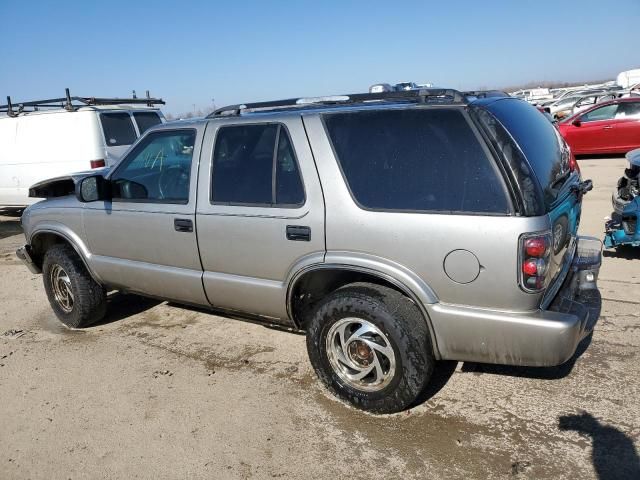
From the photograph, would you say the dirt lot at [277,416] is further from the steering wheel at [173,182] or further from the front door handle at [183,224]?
the steering wheel at [173,182]

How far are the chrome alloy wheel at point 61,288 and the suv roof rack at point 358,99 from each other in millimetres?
2216

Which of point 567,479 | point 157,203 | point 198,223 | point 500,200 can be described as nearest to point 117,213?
point 157,203

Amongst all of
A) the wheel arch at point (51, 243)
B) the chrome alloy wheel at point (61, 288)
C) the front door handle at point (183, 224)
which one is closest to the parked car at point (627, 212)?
the front door handle at point (183, 224)

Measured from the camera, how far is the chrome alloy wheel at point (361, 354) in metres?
3.02

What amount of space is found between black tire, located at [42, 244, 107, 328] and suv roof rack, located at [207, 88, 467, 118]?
1946 millimetres

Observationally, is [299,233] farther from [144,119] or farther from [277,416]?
[144,119]

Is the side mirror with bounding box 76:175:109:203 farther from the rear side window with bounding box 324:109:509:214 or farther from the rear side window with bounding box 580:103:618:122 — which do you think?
the rear side window with bounding box 580:103:618:122

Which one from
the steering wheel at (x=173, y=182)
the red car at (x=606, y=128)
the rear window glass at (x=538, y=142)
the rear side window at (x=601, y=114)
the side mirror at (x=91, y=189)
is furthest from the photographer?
the rear side window at (x=601, y=114)

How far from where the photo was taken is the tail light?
252 cm

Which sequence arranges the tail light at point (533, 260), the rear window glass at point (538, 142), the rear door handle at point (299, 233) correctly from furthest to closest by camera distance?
1. the rear door handle at point (299, 233)
2. the rear window glass at point (538, 142)
3. the tail light at point (533, 260)

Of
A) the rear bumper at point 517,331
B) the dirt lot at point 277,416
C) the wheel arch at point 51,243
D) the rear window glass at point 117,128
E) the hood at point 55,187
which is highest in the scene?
the rear window glass at point 117,128

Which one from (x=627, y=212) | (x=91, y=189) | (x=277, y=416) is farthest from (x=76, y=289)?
(x=627, y=212)

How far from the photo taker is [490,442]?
2807 mm

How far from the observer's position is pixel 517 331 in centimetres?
262
